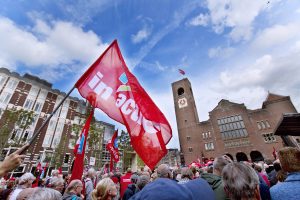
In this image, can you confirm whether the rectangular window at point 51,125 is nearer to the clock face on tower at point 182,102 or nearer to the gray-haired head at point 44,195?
the clock face on tower at point 182,102

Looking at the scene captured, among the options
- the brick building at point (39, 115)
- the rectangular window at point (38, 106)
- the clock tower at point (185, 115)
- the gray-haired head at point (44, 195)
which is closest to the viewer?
the gray-haired head at point (44, 195)

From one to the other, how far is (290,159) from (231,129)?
3999 cm

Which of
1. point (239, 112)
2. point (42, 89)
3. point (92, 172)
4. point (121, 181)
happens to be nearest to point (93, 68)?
point (92, 172)

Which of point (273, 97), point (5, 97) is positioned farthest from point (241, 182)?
point (273, 97)

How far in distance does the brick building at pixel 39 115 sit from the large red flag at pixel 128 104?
27247 millimetres

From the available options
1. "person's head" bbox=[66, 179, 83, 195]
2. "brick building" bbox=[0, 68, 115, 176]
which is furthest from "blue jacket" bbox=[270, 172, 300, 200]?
"brick building" bbox=[0, 68, 115, 176]

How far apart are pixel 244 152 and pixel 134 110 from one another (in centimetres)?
3846

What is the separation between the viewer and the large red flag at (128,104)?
416cm

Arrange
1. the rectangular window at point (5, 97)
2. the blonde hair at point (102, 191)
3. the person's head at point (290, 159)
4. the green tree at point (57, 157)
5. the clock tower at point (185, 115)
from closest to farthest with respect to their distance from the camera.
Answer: the person's head at point (290, 159), the blonde hair at point (102, 191), the rectangular window at point (5, 97), the green tree at point (57, 157), the clock tower at point (185, 115)

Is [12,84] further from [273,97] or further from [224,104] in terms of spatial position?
[273,97]

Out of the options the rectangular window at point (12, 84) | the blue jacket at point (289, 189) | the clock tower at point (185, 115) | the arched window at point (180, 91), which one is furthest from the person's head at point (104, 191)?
the arched window at point (180, 91)

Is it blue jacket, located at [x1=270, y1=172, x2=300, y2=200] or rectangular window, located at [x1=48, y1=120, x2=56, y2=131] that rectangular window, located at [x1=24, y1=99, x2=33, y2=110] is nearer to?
rectangular window, located at [x1=48, y1=120, x2=56, y2=131]

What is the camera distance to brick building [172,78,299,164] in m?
34.6

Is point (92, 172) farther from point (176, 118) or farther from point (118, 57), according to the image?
point (176, 118)
